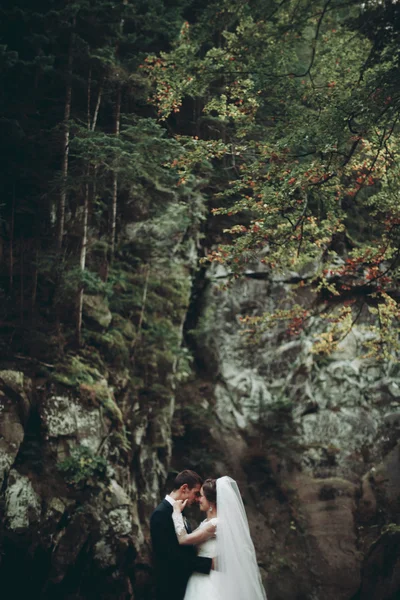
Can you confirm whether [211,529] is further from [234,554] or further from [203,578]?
[203,578]

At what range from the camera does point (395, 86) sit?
5.32 m

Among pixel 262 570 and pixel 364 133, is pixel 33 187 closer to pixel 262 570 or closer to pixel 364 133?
pixel 364 133

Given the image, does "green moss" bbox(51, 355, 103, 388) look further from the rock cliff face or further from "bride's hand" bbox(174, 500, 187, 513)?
"bride's hand" bbox(174, 500, 187, 513)

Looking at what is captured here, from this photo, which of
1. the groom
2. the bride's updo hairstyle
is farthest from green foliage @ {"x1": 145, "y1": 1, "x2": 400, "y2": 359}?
the groom

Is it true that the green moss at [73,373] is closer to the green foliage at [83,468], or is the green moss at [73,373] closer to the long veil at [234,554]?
the green foliage at [83,468]

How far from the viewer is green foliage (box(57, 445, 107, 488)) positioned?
7.81 m

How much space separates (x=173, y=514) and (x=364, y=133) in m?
5.01

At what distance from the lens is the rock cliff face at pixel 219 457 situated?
24.1 ft

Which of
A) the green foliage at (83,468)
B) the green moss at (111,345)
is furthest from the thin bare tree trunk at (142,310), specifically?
the green foliage at (83,468)

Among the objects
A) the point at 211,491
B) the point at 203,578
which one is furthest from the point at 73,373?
the point at 203,578

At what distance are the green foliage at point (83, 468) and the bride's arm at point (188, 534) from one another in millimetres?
3914

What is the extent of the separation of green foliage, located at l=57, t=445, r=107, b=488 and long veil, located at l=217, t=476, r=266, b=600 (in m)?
4.02

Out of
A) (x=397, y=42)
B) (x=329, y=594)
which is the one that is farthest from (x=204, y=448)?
(x=397, y=42)

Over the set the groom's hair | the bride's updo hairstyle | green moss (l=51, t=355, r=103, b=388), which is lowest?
the bride's updo hairstyle
